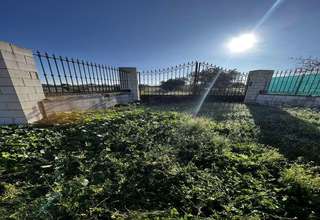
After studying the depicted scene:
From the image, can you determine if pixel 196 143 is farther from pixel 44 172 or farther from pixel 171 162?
pixel 44 172

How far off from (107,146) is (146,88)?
293 inches

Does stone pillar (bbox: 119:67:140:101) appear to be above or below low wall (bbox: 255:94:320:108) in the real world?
above

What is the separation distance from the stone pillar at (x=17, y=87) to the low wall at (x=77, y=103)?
11.1 inches

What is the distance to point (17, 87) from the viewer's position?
3236 mm

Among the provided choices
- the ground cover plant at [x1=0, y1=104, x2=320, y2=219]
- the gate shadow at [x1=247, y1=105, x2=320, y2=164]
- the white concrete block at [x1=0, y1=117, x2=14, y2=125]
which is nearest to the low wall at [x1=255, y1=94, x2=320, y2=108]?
the gate shadow at [x1=247, y1=105, x2=320, y2=164]

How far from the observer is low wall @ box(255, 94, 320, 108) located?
718 centimetres

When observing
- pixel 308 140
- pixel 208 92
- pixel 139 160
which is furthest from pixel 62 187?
pixel 208 92

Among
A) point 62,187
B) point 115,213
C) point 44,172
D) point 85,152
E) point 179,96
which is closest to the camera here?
point 115,213

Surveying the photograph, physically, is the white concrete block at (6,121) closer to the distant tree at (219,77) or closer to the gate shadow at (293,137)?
the gate shadow at (293,137)

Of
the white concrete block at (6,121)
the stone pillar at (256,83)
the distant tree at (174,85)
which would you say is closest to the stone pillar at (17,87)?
the white concrete block at (6,121)

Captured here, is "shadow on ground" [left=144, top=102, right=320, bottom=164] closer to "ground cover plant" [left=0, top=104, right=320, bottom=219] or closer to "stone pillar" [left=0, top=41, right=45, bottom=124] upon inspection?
"ground cover plant" [left=0, top=104, right=320, bottom=219]

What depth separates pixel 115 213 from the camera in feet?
4.69

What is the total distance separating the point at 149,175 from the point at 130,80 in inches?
293

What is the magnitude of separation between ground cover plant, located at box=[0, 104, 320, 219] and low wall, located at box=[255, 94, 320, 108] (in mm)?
5610
